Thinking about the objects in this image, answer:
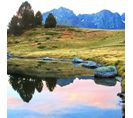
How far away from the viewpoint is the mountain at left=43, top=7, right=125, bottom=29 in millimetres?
3979

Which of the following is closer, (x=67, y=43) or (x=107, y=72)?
(x=107, y=72)

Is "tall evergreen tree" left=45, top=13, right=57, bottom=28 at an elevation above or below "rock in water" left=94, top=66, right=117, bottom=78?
above

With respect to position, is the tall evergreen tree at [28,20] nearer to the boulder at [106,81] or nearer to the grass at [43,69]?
the grass at [43,69]

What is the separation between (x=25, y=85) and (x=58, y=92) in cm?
25

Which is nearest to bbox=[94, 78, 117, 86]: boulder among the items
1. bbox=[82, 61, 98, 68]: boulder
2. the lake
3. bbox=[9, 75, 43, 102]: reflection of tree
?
the lake

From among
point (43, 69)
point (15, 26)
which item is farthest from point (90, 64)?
point (15, 26)

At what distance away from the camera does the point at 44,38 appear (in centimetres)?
407

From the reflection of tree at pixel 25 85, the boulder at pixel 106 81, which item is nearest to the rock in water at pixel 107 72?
the boulder at pixel 106 81

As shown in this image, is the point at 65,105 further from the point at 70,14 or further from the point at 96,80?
the point at 70,14

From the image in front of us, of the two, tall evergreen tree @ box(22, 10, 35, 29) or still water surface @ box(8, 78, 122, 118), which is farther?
tall evergreen tree @ box(22, 10, 35, 29)

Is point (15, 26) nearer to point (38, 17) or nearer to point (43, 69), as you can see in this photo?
point (38, 17)

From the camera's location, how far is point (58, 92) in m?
3.99

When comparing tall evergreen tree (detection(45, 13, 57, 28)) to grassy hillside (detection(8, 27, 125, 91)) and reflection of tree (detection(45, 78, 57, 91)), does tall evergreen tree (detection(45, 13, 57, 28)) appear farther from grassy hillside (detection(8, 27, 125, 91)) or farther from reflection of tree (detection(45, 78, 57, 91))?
reflection of tree (detection(45, 78, 57, 91))
